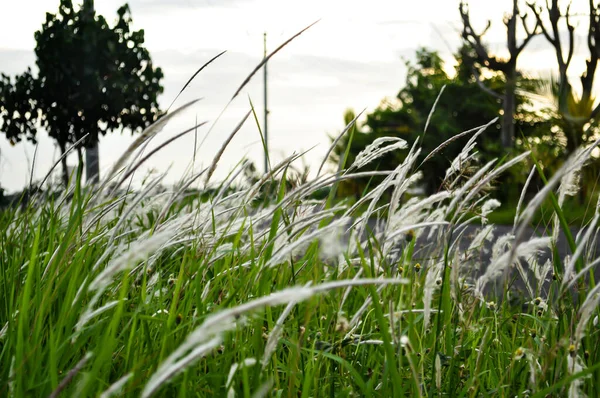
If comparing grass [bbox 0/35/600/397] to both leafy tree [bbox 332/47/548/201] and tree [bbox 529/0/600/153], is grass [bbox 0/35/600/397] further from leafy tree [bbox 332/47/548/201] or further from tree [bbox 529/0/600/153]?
leafy tree [bbox 332/47/548/201]

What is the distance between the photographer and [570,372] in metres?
1.14

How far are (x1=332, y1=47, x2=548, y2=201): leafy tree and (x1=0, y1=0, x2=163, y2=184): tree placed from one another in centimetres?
1678

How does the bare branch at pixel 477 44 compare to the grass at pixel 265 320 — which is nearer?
the grass at pixel 265 320

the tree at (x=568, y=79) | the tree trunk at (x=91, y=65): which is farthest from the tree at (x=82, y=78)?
the tree at (x=568, y=79)

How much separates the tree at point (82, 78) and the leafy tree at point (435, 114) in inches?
661

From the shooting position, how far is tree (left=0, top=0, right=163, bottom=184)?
37.2 ft

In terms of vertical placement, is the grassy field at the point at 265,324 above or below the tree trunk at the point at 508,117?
above

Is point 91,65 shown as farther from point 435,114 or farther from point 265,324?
point 435,114

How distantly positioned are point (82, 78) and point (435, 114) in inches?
802

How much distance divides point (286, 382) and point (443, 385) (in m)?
0.35

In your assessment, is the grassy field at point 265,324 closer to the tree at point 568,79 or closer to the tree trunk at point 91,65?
the tree trunk at point 91,65

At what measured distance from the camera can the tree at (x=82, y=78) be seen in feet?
37.2

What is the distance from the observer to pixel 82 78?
11.5m

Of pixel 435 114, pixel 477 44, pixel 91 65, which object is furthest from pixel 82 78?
pixel 435 114
